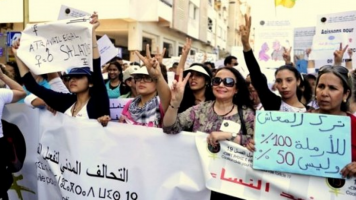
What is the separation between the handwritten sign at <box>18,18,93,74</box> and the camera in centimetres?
335

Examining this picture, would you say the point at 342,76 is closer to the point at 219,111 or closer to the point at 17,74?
the point at 219,111

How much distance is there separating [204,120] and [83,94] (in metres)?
1.19

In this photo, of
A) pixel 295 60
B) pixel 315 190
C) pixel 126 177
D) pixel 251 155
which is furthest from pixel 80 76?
pixel 295 60

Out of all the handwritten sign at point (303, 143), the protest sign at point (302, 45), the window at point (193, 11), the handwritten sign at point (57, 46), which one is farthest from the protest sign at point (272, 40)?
the window at point (193, 11)

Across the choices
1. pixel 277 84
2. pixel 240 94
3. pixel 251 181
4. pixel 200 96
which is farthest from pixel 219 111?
pixel 200 96

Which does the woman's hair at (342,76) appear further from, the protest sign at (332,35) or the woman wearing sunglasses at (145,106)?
the protest sign at (332,35)

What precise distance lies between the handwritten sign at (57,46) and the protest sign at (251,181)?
1.31 metres

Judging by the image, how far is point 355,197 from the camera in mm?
2406

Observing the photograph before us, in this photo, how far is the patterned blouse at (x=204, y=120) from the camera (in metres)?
2.86

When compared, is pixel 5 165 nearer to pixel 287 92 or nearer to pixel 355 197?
pixel 287 92

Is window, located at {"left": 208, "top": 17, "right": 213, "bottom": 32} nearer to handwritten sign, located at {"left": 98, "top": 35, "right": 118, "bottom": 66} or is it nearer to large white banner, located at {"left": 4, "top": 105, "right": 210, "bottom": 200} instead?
handwritten sign, located at {"left": 98, "top": 35, "right": 118, "bottom": 66}

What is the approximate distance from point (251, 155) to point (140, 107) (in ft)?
3.67

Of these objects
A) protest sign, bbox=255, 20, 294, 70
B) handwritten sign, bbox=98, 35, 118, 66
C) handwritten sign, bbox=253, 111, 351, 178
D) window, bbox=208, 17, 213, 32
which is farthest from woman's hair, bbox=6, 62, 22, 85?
window, bbox=208, 17, 213, 32

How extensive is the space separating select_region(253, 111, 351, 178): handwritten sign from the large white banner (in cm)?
57
